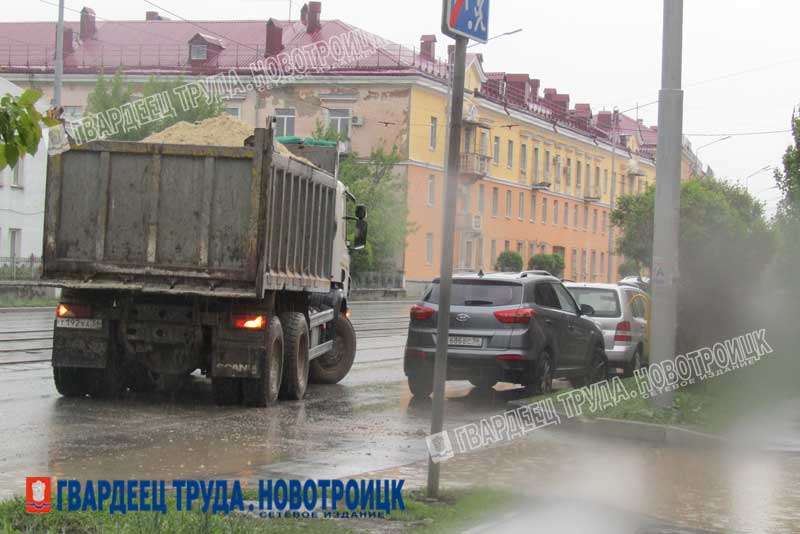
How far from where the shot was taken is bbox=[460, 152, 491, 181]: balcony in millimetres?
64375

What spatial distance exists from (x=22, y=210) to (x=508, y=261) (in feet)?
96.5

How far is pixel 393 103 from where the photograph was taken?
193 ft

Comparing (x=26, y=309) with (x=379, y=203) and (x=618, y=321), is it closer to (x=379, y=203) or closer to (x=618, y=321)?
(x=618, y=321)

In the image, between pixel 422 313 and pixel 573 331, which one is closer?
pixel 422 313

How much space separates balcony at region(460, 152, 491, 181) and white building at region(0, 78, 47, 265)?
24812 mm

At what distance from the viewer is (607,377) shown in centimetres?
1836

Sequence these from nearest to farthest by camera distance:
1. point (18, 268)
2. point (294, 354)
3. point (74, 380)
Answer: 1. point (74, 380)
2. point (294, 354)
3. point (18, 268)

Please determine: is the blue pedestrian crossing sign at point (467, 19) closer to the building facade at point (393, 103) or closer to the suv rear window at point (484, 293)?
the suv rear window at point (484, 293)

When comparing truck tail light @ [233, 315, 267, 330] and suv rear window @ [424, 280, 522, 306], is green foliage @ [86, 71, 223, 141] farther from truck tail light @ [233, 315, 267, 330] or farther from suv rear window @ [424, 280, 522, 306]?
truck tail light @ [233, 315, 267, 330]

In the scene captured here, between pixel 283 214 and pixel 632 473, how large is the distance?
5046 millimetres

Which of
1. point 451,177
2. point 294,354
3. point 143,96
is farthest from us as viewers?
point 143,96

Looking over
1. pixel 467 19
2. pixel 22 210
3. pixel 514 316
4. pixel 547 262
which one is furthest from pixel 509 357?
pixel 547 262

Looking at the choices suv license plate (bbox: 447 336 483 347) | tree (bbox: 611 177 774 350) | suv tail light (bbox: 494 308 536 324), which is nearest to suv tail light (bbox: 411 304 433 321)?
suv license plate (bbox: 447 336 483 347)

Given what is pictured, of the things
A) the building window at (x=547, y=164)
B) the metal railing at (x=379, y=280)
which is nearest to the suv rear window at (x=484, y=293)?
the metal railing at (x=379, y=280)
